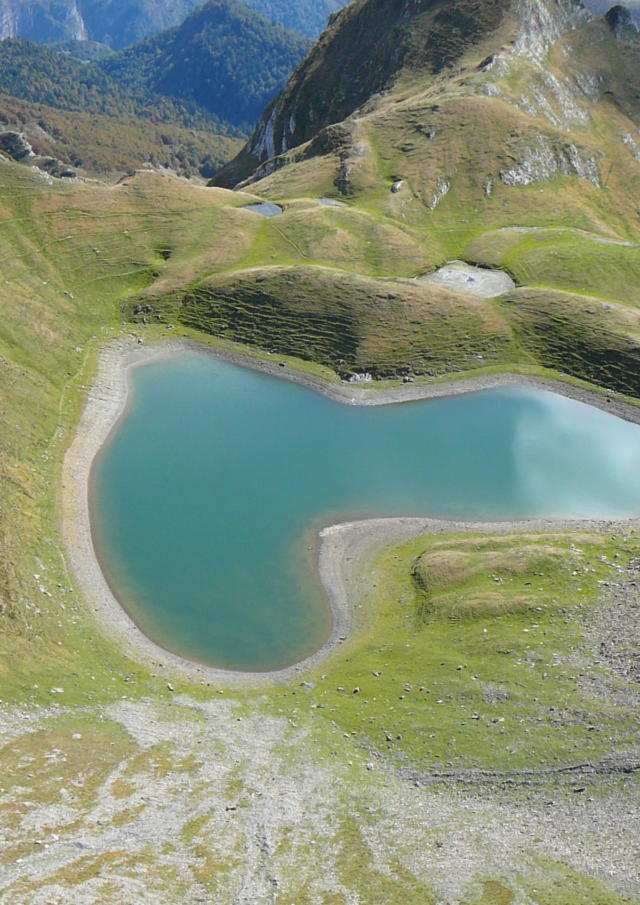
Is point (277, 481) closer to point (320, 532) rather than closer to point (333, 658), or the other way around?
point (320, 532)

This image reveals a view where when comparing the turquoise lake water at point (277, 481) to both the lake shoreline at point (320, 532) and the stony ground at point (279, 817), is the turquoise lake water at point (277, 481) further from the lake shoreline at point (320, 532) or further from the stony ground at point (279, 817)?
the stony ground at point (279, 817)

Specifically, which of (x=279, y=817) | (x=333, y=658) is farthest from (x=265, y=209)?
(x=279, y=817)

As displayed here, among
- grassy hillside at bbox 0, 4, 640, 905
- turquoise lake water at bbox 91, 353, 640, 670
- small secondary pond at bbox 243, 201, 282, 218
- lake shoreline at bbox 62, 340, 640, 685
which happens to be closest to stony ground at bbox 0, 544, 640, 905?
grassy hillside at bbox 0, 4, 640, 905

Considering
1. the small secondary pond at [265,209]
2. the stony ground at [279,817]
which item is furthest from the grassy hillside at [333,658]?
the small secondary pond at [265,209]

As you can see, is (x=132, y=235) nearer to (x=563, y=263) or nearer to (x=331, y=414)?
(x=331, y=414)

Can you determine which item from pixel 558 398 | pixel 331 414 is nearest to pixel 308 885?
pixel 331 414

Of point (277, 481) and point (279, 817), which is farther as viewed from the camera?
point (277, 481)

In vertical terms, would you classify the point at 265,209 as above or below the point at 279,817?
above

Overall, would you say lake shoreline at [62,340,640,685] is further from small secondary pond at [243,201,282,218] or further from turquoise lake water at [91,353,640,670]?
small secondary pond at [243,201,282,218]
